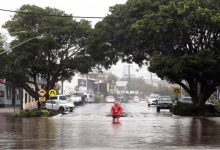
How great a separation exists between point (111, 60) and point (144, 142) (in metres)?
35.2

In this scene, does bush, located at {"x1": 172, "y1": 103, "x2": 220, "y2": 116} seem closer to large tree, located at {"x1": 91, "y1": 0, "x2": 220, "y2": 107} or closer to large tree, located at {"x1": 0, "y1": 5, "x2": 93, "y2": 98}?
large tree, located at {"x1": 91, "y1": 0, "x2": 220, "y2": 107}

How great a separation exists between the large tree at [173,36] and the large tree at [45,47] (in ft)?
43.4

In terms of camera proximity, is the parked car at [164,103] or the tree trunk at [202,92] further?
the parked car at [164,103]

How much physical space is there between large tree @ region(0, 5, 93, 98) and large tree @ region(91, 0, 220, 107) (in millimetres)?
13227

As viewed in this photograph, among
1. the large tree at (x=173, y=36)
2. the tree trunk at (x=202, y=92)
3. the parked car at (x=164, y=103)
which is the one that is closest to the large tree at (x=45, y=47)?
the parked car at (x=164, y=103)

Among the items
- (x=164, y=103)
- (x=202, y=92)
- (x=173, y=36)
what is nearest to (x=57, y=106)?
(x=164, y=103)

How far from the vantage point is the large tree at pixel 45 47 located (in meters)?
64.4

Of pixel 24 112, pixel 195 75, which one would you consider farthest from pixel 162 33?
pixel 24 112

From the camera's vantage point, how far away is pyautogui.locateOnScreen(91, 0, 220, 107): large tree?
43.7 metres

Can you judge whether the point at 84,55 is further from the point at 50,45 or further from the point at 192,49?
the point at 192,49

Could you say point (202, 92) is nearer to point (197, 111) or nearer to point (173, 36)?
point (197, 111)

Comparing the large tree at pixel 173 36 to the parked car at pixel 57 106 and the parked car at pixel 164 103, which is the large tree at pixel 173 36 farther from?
the parked car at pixel 164 103

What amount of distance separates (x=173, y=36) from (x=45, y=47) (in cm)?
2297

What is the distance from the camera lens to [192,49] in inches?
1869
